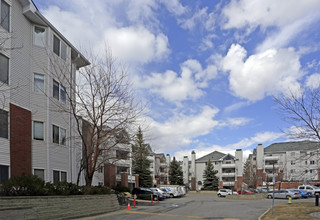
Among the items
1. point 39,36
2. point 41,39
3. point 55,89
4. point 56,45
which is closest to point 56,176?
point 55,89

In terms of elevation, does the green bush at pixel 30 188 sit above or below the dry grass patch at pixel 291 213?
above

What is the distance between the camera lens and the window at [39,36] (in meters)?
20.8

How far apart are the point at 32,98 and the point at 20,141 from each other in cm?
318

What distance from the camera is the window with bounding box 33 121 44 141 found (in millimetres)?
19859

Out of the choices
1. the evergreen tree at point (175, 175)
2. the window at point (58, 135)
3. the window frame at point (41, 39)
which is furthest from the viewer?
the evergreen tree at point (175, 175)

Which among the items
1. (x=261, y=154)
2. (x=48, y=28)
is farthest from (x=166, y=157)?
(x=48, y=28)

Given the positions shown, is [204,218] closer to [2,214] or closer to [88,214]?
[88,214]

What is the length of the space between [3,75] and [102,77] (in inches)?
221

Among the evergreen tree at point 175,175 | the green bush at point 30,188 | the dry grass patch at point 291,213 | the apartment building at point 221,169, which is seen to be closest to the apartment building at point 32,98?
the green bush at point 30,188

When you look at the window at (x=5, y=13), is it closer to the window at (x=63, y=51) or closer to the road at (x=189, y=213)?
the window at (x=63, y=51)

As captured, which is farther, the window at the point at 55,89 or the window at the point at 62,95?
the window at the point at 62,95

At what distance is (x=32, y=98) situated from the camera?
19.8 meters

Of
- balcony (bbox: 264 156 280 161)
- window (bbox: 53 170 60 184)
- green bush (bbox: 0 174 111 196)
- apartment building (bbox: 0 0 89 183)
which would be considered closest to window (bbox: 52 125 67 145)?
apartment building (bbox: 0 0 89 183)

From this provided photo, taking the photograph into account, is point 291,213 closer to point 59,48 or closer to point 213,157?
point 59,48
